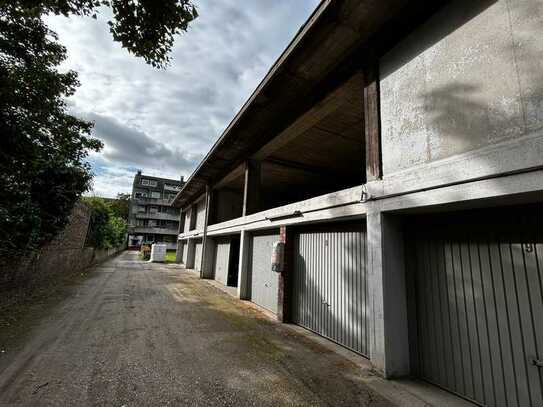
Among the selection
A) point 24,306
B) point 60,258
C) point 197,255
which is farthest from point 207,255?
point 24,306

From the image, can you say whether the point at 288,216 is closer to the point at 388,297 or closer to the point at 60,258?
the point at 388,297

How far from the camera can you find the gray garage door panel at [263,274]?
7.80 m

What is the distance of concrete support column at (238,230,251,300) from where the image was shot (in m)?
9.44

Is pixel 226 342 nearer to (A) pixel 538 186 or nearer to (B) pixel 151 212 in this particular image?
(A) pixel 538 186

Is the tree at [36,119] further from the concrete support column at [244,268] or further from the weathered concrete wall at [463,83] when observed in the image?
the concrete support column at [244,268]

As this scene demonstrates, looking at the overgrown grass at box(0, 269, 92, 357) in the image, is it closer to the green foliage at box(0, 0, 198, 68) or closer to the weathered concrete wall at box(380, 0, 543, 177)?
the green foliage at box(0, 0, 198, 68)

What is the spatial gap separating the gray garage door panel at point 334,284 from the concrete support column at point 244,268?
3.10 metres

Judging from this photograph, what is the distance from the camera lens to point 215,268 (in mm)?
14477

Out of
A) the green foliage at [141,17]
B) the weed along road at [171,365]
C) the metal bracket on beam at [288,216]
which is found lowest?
the weed along road at [171,365]

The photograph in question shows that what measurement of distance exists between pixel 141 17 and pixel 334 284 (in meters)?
6.19

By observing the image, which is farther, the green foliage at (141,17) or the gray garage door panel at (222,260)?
the gray garage door panel at (222,260)

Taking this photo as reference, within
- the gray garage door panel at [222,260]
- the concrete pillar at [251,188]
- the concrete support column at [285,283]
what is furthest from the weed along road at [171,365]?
the gray garage door panel at [222,260]

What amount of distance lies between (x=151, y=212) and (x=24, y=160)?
48.6m

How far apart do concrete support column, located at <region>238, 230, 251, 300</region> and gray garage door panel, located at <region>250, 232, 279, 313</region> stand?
208mm
